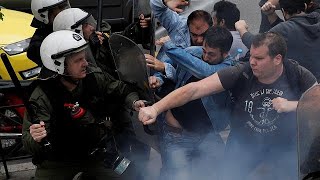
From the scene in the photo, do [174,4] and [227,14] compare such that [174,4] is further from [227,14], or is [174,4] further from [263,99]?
[263,99]

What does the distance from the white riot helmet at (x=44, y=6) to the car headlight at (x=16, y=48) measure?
4.42 feet

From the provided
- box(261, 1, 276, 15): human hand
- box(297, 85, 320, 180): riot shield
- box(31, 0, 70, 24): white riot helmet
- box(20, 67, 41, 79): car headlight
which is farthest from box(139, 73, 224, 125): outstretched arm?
box(20, 67, 41, 79): car headlight

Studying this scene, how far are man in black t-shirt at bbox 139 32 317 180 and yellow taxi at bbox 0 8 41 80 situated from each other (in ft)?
9.40

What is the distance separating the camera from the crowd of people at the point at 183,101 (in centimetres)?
365

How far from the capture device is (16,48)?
20.8 feet

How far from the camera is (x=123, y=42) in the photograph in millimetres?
4129

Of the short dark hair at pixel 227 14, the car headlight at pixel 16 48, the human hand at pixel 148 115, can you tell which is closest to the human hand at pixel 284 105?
the human hand at pixel 148 115

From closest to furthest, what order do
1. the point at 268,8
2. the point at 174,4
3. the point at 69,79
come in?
1. the point at 69,79
2. the point at 174,4
3. the point at 268,8

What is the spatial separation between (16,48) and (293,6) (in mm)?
3079

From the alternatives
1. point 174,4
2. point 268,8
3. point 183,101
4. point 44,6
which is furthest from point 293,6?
point 44,6

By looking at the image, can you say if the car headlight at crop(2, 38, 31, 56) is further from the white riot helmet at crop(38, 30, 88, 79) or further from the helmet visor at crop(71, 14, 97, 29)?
the white riot helmet at crop(38, 30, 88, 79)

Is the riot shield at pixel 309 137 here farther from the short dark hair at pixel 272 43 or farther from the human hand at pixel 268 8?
the human hand at pixel 268 8

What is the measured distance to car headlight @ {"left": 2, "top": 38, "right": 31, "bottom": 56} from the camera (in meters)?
6.28

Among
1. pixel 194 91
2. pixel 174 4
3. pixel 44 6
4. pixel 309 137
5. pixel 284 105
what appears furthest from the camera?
pixel 44 6
